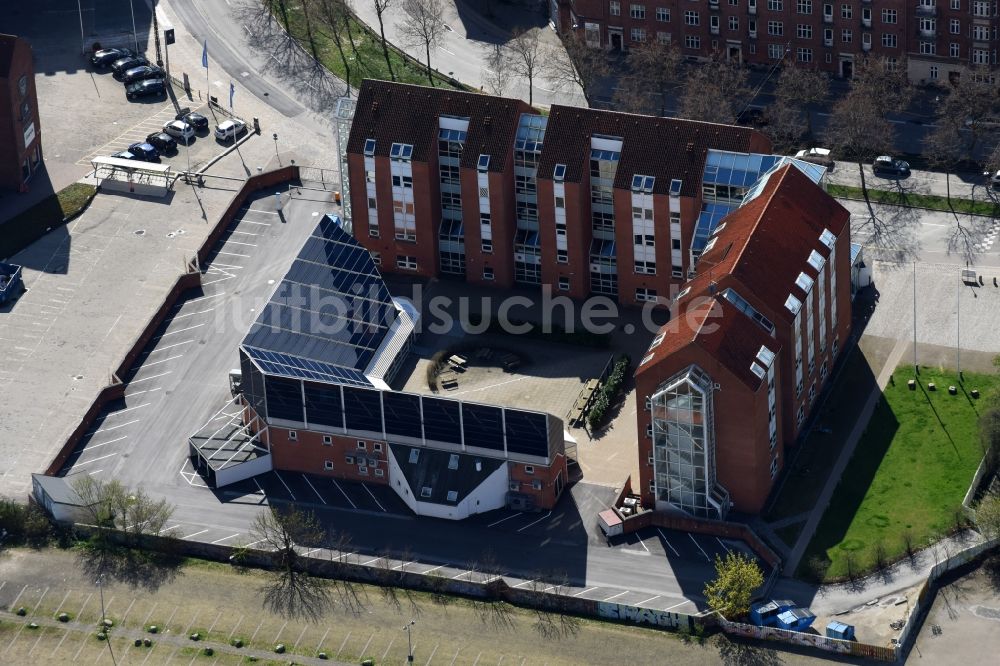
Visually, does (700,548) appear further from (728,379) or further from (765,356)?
(765,356)

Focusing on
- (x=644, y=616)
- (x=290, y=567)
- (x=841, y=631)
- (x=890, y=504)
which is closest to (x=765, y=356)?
(x=890, y=504)

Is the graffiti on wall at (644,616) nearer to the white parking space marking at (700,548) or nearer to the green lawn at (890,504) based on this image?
the white parking space marking at (700,548)

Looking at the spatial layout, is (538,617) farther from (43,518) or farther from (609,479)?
(43,518)

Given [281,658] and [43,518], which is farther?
[43,518]

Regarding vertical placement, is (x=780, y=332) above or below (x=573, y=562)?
above

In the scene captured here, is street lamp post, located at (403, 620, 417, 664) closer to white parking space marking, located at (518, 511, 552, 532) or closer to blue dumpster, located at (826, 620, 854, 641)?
white parking space marking, located at (518, 511, 552, 532)

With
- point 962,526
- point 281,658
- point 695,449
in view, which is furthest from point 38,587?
point 962,526
